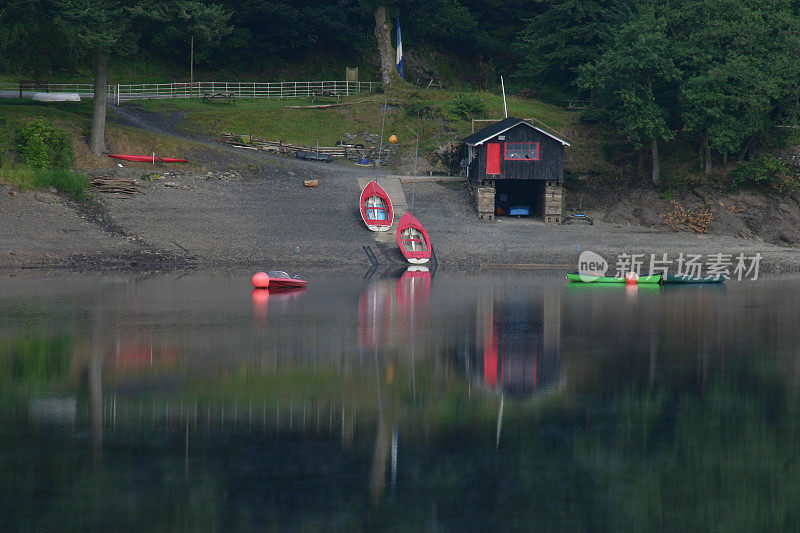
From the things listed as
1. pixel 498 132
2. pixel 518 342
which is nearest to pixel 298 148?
pixel 498 132

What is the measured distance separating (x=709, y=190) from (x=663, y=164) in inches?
179

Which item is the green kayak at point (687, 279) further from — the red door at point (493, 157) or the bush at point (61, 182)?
the bush at point (61, 182)

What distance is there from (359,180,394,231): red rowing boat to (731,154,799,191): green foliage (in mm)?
21326

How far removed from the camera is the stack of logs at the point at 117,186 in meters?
47.2

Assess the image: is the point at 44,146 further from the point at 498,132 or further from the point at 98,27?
the point at 498,132

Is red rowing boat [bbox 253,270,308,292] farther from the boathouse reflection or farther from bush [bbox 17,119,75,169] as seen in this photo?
bush [bbox 17,119,75,169]

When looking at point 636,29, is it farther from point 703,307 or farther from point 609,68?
point 703,307

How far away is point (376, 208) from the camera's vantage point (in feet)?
157

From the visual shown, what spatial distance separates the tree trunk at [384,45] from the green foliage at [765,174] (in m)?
29.0

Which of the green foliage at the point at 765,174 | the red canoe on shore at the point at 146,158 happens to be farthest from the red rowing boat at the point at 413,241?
the green foliage at the point at 765,174

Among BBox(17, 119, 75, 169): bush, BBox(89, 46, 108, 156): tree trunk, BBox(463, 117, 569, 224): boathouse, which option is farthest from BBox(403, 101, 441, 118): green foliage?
BBox(17, 119, 75, 169): bush

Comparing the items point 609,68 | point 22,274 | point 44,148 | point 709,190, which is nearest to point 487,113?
point 609,68

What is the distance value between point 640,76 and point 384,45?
24.7 meters

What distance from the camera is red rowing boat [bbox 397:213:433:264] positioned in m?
43.9
